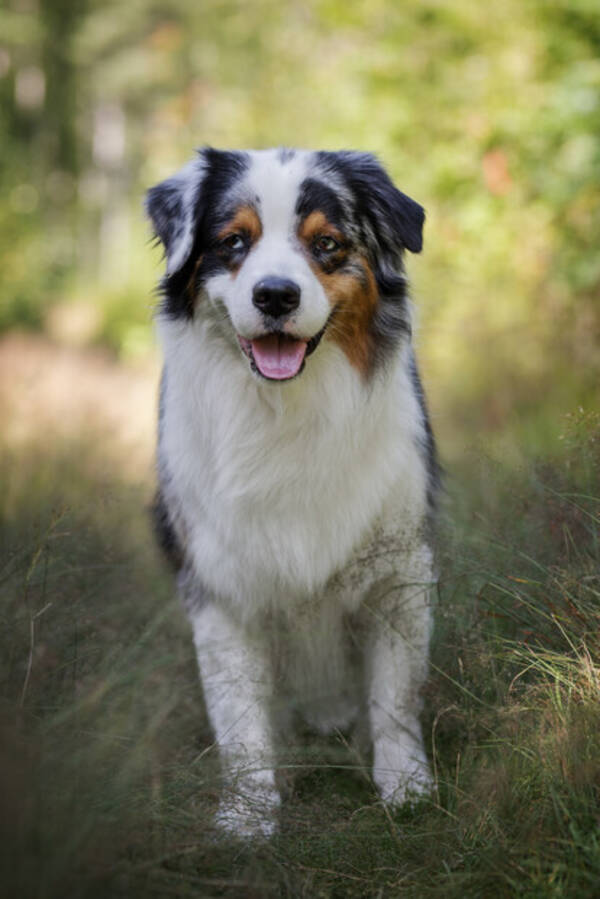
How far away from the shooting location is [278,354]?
2.98 metres

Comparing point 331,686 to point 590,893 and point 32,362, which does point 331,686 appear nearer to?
point 590,893

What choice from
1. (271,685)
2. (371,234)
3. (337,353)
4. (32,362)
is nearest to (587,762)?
(271,685)

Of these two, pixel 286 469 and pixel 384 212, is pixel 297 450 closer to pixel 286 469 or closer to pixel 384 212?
pixel 286 469

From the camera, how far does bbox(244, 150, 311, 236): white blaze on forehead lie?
3037 mm

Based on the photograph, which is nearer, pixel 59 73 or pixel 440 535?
pixel 440 535

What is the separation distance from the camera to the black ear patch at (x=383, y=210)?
3275 mm

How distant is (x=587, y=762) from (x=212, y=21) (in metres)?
25.4

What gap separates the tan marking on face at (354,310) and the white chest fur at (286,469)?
0.17 ft

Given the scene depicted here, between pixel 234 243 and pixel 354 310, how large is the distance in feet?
1.59

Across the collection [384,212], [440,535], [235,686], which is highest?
[384,212]

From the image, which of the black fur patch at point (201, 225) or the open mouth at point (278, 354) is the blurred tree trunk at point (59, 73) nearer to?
the black fur patch at point (201, 225)

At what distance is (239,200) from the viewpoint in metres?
3.10

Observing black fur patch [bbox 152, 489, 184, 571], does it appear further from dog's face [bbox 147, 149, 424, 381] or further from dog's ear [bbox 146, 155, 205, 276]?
dog's ear [bbox 146, 155, 205, 276]

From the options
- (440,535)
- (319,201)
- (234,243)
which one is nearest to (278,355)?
(234,243)
